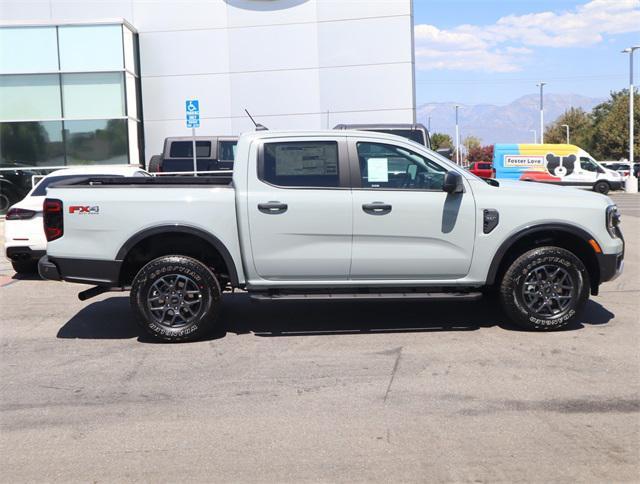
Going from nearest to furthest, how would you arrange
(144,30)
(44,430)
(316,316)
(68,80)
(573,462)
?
(573,462)
(44,430)
(316,316)
(68,80)
(144,30)

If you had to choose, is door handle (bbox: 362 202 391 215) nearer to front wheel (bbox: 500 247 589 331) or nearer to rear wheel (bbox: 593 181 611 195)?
front wheel (bbox: 500 247 589 331)

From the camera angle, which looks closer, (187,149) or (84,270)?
(84,270)

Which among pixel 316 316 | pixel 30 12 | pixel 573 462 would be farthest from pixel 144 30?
pixel 573 462

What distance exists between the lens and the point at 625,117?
2296 inches

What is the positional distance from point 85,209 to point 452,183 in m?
3.36

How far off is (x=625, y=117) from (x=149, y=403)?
59818mm

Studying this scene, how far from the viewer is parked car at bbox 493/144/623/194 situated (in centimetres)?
3241

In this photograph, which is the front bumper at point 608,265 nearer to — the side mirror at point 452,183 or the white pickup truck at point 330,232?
the white pickup truck at point 330,232

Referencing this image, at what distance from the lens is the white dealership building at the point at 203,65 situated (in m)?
22.5

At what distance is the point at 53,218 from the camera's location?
22.3 feet

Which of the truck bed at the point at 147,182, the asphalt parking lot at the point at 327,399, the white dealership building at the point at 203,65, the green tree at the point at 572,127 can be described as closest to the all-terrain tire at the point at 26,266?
the asphalt parking lot at the point at 327,399

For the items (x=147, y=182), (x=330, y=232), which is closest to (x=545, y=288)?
(x=330, y=232)

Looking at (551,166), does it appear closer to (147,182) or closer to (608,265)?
(608,265)

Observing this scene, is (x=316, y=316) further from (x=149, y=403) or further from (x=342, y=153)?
(x=149, y=403)
